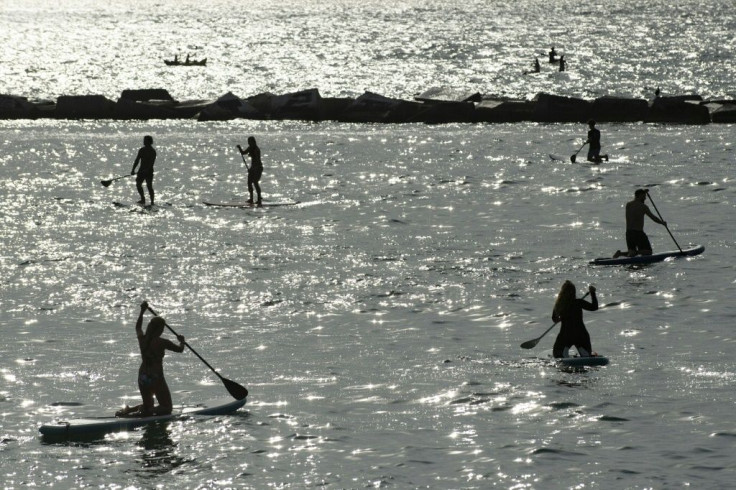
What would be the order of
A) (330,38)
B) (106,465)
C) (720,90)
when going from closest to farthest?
1. (106,465)
2. (720,90)
3. (330,38)

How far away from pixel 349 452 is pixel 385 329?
6475mm

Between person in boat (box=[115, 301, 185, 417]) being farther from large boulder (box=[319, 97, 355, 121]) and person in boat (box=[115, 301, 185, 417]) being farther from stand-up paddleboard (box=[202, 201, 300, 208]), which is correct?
large boulder (box=[319, 97, 355, 121])

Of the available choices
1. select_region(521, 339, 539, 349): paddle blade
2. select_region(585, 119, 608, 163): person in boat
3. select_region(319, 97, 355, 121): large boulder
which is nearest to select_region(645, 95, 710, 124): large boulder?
select_region(319, 97, 355, 121): large boulder

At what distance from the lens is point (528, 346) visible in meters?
20.4

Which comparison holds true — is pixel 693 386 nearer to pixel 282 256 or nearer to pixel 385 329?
pixel 385 329

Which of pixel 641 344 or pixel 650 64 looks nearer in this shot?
pixel 641 344

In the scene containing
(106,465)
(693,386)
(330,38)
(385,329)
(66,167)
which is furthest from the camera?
(330,38)

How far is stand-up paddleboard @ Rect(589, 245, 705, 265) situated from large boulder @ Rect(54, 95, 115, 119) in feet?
150

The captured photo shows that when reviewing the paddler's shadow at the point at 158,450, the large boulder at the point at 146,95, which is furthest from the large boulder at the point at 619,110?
the paddler's shadow at the point at 158,450

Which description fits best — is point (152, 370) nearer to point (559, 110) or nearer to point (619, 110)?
point (559, 110)

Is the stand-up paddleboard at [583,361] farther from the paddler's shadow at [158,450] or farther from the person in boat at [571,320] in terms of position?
the paddler's shadow at [158,450]

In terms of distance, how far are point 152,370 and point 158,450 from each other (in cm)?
110

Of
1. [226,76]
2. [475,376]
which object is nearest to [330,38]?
[226,76]

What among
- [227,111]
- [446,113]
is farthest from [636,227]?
[227,111]
